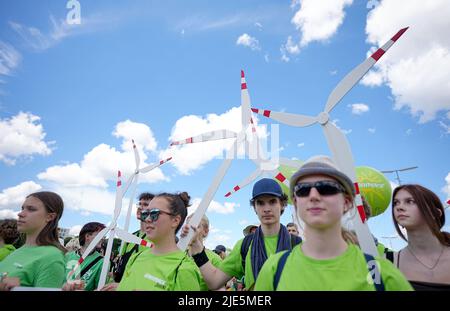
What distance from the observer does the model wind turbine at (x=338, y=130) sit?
4.09 meters

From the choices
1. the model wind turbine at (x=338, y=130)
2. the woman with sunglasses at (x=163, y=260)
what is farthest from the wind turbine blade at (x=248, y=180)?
the woman with sunglasses at (x=163, y=260)

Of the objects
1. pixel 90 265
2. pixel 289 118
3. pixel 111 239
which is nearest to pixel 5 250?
pixel 90 265

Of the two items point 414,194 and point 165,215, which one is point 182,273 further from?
point 414,194

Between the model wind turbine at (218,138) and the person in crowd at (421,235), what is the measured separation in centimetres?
311

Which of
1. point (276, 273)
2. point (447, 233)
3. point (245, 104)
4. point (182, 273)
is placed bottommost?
point (276, 273)

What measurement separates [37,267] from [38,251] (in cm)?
31

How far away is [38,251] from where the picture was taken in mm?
4465

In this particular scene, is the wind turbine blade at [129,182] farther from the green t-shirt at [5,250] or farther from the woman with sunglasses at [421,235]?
the woman with sunglasses at [421,235]

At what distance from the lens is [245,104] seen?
1013cm

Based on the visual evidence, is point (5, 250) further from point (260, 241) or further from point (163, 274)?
Answer: point (260, 241)

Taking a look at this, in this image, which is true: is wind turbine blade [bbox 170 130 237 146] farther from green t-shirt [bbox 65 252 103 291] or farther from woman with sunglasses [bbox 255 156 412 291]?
woman with sunglasses [bbox 255 156 412 291]
